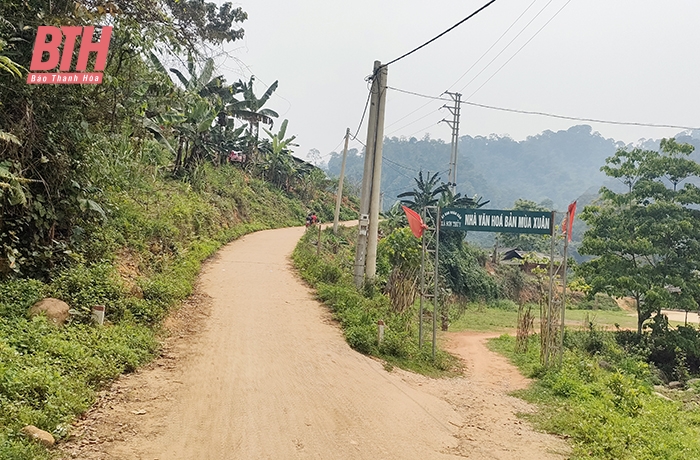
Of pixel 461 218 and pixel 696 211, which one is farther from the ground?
pixel 696 211

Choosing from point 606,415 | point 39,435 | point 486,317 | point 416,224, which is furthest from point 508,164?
point 39,435

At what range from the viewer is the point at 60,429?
176 inches

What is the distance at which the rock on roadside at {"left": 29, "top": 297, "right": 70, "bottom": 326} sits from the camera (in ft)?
21.5

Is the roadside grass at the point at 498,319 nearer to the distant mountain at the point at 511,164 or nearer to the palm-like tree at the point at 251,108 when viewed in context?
the palm-like tree at the point at 251,108

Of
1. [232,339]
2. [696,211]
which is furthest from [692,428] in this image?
[696,211]

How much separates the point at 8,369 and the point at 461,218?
746 cm

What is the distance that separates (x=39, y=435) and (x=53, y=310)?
2.95 metres

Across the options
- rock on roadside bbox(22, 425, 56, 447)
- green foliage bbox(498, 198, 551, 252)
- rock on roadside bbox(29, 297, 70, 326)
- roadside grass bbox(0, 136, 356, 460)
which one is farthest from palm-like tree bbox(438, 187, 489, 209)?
rock on roadside bbox(22, 425, 56, 447)

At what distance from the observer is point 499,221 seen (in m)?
9.34

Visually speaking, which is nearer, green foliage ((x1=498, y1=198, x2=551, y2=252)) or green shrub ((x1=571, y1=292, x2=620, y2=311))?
green shrub ((x1=571, y1=292, x2=620, y2=311))

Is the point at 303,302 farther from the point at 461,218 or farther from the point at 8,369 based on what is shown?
the point at 8,369

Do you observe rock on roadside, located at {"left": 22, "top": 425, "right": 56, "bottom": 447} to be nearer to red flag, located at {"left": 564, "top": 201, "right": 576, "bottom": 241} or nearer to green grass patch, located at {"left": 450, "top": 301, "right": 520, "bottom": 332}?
red flag, located at {"left": 564, "top": 201, "right": 576, "bottom": 241}

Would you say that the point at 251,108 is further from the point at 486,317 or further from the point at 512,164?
the point at 512,164

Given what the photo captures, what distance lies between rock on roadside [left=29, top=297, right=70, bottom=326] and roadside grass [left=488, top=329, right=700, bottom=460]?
649cm
